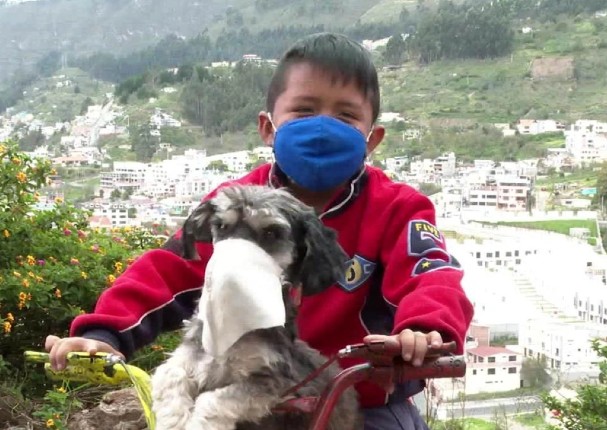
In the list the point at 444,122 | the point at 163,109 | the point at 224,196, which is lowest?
the point at 444,122

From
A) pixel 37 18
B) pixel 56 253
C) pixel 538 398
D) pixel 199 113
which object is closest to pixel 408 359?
pixel 56 253

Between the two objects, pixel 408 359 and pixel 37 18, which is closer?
pixel 408 359

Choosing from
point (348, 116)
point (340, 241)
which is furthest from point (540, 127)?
point (340, 241)

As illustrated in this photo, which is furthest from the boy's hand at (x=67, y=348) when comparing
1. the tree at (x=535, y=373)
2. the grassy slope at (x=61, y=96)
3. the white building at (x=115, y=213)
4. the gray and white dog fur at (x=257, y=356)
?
A: the grassy slope at (x=61, y=96)

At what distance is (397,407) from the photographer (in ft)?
8.11

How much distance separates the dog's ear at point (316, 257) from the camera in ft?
6.61

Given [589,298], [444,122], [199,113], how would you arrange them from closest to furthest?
[589,298], [199,113], [444,122]

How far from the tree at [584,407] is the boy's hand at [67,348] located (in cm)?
395

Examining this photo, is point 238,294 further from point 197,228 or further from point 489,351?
point 489,351

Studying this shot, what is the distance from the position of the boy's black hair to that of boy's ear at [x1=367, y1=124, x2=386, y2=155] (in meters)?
0.04

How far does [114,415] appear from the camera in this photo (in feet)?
13.7

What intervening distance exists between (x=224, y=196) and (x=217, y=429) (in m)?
0.55

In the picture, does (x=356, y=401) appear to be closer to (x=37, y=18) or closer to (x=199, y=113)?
(x=199, y=113)

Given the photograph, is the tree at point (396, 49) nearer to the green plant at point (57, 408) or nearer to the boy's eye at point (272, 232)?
the green plant at point (57, 408)
